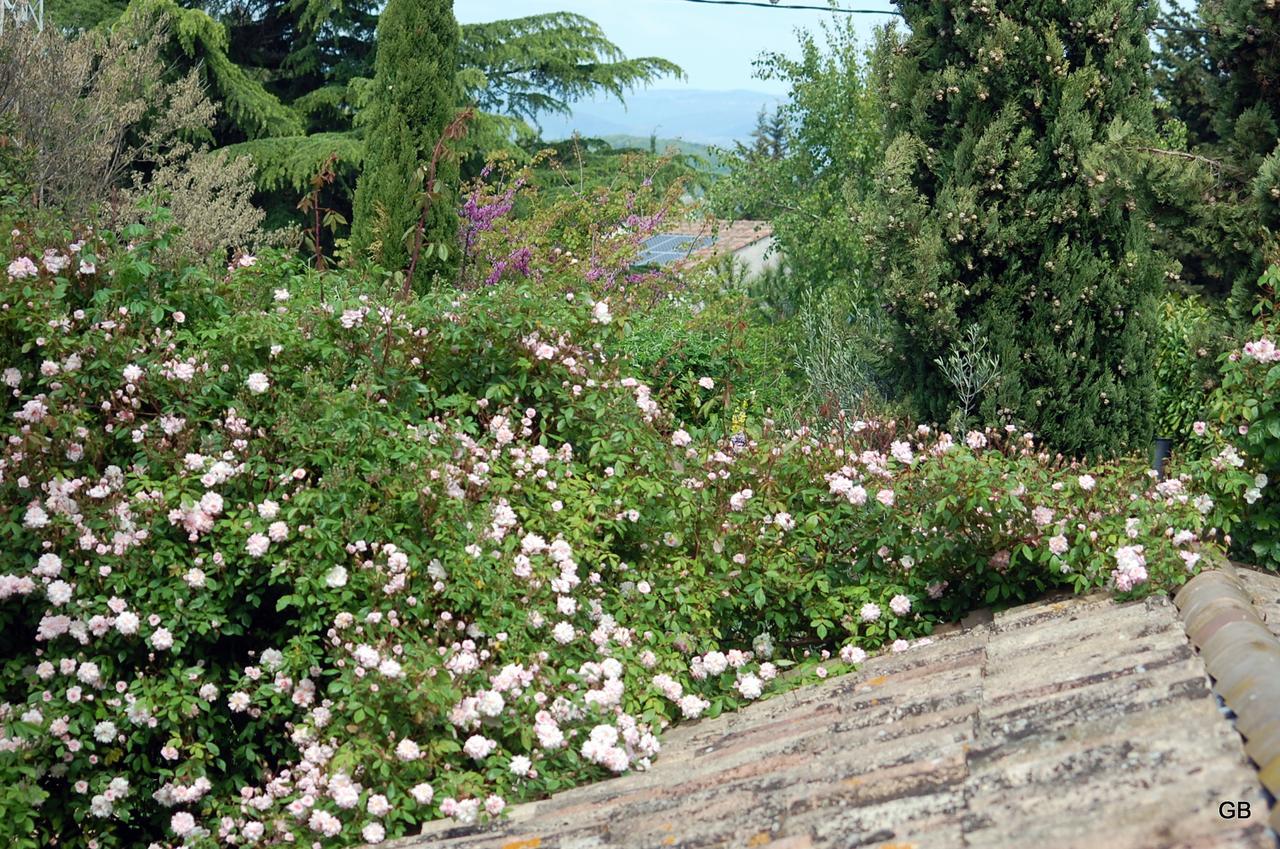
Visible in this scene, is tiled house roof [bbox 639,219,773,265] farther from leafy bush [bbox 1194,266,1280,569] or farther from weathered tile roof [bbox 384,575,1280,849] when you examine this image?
weathered tile roof [bbox 384,575,1280,849]

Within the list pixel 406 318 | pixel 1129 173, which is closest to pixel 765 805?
pixel 406 318

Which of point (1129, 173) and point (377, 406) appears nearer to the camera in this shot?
point (377, 406)

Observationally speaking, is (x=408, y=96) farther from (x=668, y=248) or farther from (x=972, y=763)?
(x=972, y=763)

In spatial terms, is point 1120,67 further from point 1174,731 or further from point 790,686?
point 1174,731

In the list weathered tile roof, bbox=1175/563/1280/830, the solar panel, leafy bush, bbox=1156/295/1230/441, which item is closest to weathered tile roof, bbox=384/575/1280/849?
weathered tile roof, bbox=1175/563/1280/830

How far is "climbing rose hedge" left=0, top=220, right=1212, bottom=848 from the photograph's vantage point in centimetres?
322

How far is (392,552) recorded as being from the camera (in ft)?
11.1

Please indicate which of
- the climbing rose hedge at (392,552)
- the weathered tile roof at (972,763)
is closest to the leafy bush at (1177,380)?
the climbing rose hedge at (392,552)

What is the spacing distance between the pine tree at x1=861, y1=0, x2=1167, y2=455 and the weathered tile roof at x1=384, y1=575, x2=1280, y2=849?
3.21 m

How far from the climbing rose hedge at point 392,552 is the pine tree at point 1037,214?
7.02 feet

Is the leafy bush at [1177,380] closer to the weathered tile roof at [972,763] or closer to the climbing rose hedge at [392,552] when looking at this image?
the climbing rose hedge at [392,552]

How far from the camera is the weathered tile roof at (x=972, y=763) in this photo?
198cm

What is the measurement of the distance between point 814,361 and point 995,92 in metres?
2.21

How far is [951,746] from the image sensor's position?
2.54 meters
